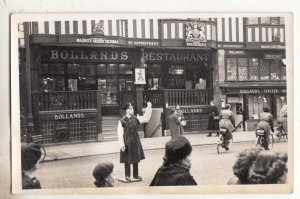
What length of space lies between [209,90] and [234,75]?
0.20m

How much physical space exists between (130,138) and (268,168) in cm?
74

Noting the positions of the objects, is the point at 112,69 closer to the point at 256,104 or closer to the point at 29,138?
the point at 29,138

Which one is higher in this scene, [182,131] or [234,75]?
[234,75]

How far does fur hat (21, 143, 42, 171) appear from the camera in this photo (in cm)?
Result: 218

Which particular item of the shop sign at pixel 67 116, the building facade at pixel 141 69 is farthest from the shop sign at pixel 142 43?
the shop sign at pixel 67 116

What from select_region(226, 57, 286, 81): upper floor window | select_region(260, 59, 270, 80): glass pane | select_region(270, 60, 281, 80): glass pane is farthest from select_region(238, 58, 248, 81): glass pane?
select_region(270, 60, 281, 80): glass pane

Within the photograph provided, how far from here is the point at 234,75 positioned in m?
2.51

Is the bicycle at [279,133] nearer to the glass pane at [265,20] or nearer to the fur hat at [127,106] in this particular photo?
the glass pane at [265,20]

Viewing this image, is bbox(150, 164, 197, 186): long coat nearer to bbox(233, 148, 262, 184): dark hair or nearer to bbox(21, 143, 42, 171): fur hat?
bbox(233, 148, 262, 184): dark hair

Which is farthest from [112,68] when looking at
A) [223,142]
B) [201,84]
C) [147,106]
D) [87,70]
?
[223,142]

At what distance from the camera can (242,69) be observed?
2.54 meters

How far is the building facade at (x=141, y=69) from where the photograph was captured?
7.34 feet
